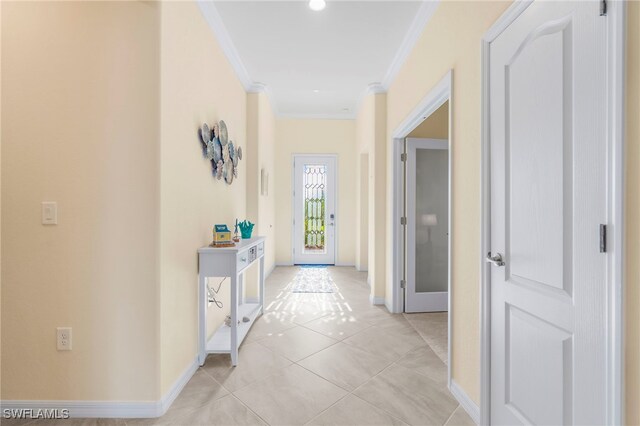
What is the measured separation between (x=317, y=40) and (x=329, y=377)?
296cm

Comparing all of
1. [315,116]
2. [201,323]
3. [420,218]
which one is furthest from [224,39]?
[315,116]

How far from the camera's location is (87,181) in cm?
176

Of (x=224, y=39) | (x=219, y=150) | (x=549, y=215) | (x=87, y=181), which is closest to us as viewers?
(x=549, y=215)

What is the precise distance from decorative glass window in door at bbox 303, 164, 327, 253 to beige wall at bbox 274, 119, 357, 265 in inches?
12.1

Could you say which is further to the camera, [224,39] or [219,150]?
[224,39]

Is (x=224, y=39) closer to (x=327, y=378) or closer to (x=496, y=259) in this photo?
(x=496, y=259)

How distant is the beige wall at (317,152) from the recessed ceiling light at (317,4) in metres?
3.73

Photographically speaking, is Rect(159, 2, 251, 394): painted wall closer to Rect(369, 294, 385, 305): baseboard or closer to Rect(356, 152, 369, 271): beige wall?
Rect(369, 294, 385, 305): baseboard

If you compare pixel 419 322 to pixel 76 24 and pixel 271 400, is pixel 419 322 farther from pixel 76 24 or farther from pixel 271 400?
pixel 76 24

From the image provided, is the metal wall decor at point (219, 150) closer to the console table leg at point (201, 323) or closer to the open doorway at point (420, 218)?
the console table leg at point (201, 323)

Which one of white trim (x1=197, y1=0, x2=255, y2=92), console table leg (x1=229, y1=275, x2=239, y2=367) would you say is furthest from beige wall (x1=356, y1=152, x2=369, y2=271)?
console table leg (x1=229, y1=275, x2=239, y2=367)

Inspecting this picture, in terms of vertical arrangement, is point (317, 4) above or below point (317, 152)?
above

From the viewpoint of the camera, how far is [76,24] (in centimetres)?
176

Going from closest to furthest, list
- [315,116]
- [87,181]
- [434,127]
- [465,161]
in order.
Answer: [87,181] → [465,161] → [434,127] → [315,116]
